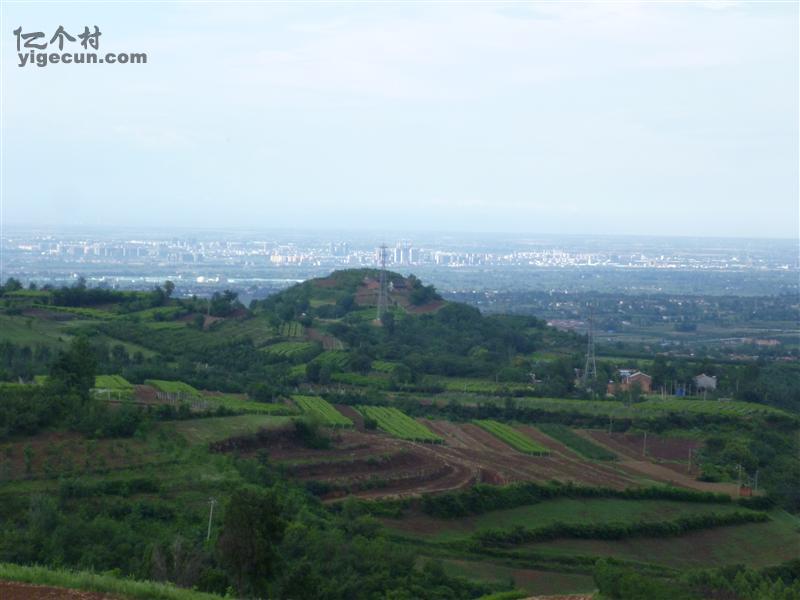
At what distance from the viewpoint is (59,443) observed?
58.0 ft

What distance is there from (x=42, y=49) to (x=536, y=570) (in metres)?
12.1

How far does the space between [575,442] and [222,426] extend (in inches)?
401

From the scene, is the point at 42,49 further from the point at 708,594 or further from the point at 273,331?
the point at 273,331

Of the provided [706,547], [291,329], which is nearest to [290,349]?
[291,329]

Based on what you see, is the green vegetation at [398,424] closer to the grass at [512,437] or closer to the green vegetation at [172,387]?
the grass at [512,437]

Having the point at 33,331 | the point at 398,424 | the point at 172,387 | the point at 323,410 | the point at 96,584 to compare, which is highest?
the point at 96,584

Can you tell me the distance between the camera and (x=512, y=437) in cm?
2712

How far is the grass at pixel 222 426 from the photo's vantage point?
2012 centimetres

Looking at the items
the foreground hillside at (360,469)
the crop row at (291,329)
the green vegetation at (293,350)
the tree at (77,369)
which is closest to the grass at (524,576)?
the foreground hillside at (360,469)

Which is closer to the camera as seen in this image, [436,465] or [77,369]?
[77,369]

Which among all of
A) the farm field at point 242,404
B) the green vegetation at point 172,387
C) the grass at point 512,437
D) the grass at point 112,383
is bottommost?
the grass at point 512,437

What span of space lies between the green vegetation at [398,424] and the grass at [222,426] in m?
3.87

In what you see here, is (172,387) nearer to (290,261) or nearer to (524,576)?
(524,576)

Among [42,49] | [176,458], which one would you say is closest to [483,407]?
[176,458]
